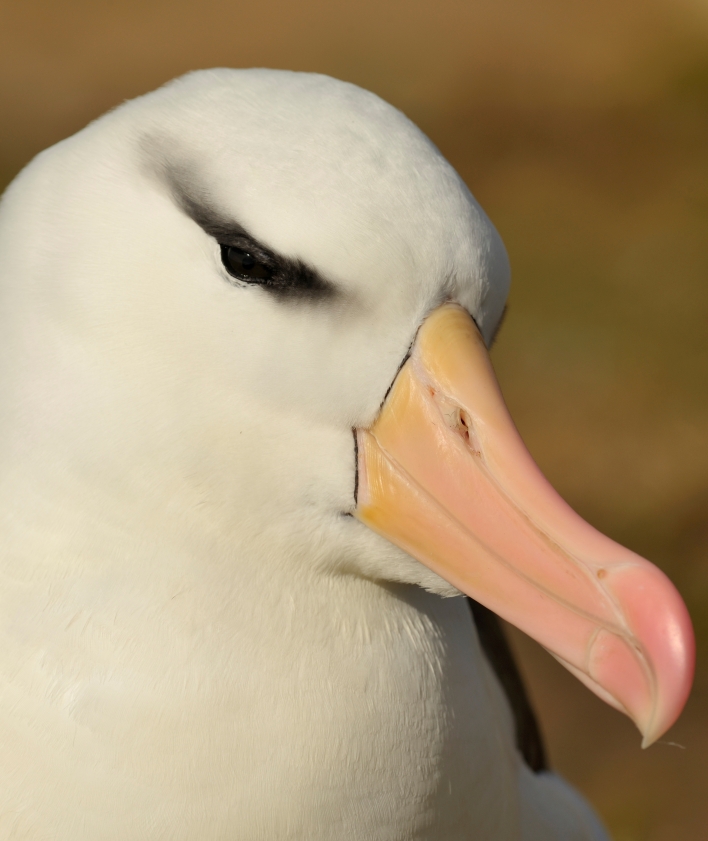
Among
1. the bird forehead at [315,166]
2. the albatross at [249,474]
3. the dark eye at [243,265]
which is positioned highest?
the bird forehead at [315,166]

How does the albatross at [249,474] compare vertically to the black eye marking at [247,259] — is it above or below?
below

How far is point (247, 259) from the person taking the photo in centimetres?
131

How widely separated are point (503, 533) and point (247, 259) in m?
0.50

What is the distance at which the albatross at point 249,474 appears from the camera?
131 centimetres

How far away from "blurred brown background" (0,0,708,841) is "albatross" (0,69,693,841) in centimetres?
278

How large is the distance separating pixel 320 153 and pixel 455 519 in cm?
52

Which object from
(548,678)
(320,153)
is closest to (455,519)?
(320,153)

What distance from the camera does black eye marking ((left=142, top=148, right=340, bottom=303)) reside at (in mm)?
1306

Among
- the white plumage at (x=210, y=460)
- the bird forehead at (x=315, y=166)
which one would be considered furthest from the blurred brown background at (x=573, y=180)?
the bird forehead at (x=315, y=166)

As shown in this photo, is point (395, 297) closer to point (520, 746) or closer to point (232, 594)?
point (232, 594)

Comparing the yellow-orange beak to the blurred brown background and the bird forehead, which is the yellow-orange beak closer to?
the bird forehead

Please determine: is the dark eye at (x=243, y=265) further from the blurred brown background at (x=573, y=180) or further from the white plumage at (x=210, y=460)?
the blurred brown background at (x=573, y=180)

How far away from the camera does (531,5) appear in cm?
662

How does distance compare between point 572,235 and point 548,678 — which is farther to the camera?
point 572,235
